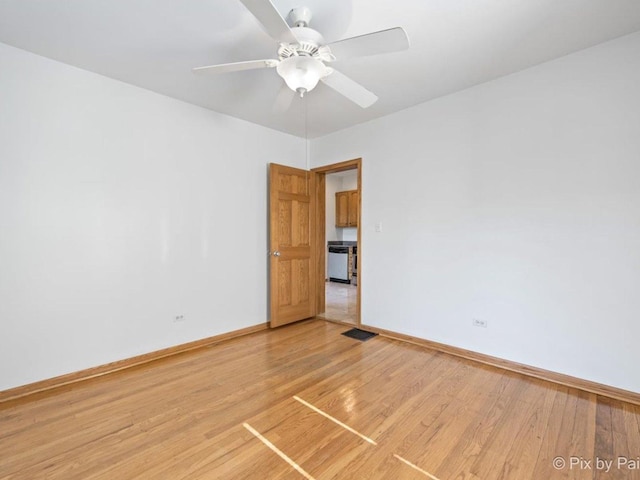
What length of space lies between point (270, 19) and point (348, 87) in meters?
0.78

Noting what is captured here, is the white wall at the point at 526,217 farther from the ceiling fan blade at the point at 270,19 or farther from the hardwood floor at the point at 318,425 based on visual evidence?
the ceiling fan blade at the point at 270,19

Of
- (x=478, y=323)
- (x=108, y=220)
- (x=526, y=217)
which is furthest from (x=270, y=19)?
(x=478, y=323)

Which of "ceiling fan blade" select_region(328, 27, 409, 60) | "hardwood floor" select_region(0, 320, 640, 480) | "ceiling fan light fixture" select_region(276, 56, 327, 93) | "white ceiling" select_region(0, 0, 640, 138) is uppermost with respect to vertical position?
"white ceiling" select_region(0, 0, 640, 138)

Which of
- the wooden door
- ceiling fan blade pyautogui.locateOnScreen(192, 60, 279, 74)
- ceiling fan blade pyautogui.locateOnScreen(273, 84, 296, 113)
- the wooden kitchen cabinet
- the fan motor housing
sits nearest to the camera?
the fan motor housing

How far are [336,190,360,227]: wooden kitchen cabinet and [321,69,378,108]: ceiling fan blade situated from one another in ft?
16.4

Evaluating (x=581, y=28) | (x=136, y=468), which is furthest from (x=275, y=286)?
(x=581, y=28)

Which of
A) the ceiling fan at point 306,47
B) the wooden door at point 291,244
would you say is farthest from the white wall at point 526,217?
the ceiling fan at point 306,47

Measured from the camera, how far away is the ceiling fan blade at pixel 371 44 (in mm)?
1467

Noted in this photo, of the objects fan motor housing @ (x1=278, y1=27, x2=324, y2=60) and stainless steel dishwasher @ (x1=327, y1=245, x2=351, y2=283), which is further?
stainless steel dishwasher @ (x1=327, y1=245, x2=351, y2=283)

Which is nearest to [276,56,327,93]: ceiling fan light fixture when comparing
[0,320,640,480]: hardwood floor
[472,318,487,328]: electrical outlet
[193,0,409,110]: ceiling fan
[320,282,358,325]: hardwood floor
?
[193,0,409,110]: ceiling fan

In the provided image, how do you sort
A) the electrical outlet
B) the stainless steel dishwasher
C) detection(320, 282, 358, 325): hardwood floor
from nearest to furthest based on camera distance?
the electrical outlet → detection(320, 282, 358, 325): hardwood floor → the stainless steel dishwasher

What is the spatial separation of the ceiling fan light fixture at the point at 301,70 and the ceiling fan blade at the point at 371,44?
0.41 ft

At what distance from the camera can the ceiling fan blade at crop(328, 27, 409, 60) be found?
1.47 m

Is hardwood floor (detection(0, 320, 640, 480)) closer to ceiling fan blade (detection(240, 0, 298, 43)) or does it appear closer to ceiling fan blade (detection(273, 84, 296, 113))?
ceiling fan blade (detection(240, 0, 298, 43))
